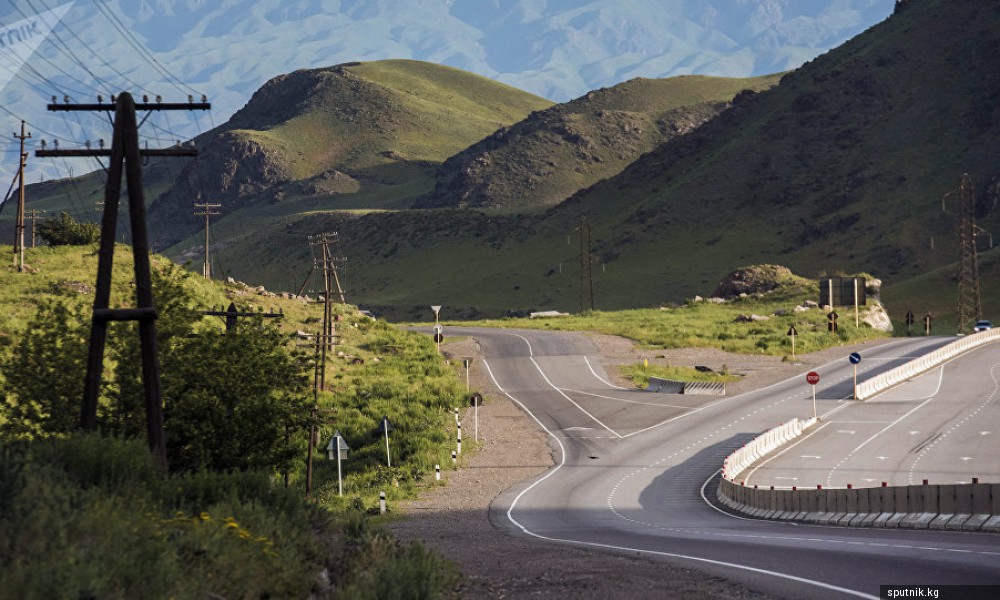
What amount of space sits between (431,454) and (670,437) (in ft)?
39.8

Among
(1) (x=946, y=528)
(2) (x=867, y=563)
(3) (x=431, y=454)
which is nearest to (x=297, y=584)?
(2) (x=867, y=563)

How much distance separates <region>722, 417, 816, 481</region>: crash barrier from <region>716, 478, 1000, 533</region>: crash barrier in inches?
232

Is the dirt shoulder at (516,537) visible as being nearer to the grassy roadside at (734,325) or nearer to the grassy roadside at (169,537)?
the grassy roadside at (169,537)

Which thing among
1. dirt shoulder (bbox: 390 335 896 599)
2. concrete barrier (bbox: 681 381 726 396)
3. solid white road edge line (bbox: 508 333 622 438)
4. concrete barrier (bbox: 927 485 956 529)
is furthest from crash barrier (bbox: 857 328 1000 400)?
concrete barrier (bbox: 927 485 956 529)

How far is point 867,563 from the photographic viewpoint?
66.5 ft

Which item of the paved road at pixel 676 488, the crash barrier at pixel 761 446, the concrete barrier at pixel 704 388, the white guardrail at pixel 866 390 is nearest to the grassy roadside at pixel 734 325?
the paved road at pixel 676 488

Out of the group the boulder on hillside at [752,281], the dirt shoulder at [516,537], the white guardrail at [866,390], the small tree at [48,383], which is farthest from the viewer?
the boulder on hillside at [752,281]

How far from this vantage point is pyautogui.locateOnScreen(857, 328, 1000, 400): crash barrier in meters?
67.9

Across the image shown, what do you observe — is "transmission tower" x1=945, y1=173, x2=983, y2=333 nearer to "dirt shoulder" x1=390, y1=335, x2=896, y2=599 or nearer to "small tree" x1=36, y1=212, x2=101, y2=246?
"dirt shoulder" x1=390, y1=335, x2=896, y2=599

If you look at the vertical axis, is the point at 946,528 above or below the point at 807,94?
below

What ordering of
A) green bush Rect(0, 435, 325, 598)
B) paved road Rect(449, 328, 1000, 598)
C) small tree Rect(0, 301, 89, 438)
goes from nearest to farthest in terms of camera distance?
1. green bush Rect(0, 435, 325, 598)
2. paved road Rect(449, 328, 1000, 598)
3. small tree Rect(0, 301, 89, 438)

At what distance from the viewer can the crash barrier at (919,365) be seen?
67.9 meters

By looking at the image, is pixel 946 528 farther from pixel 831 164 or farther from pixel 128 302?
pixel 831 164

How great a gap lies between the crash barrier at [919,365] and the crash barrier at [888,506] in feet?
103
